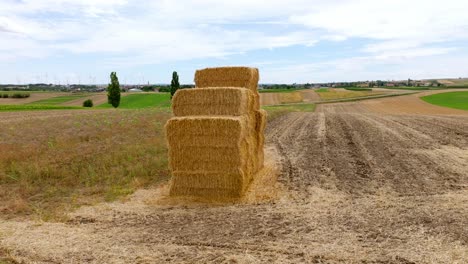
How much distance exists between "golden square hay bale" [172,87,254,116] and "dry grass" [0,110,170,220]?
8.55 feet

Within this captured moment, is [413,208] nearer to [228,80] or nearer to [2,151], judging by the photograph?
A: [228,80]

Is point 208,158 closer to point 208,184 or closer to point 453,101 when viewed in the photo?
point 208,184

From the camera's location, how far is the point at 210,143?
9836 millimetres

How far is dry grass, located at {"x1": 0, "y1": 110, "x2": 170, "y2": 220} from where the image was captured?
33.4 ft

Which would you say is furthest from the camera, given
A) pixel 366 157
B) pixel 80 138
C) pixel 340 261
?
pixel 80 138

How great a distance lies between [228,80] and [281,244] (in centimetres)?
752

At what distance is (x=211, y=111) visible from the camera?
1059cm

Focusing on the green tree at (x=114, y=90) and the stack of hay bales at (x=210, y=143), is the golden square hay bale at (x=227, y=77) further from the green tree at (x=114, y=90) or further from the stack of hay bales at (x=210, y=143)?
the green tree at (x=114, y=90)

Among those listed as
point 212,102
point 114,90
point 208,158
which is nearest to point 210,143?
point 208,158

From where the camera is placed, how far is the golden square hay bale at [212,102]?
34.3ft

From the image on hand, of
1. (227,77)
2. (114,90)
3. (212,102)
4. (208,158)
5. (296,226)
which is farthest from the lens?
(114,90)

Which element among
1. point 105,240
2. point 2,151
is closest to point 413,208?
point 105,240

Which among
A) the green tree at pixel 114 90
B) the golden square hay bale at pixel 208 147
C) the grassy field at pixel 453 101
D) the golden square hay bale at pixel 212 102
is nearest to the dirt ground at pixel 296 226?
the golden square hay bale at pixel 208 147

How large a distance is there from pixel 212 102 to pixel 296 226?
174 inches
